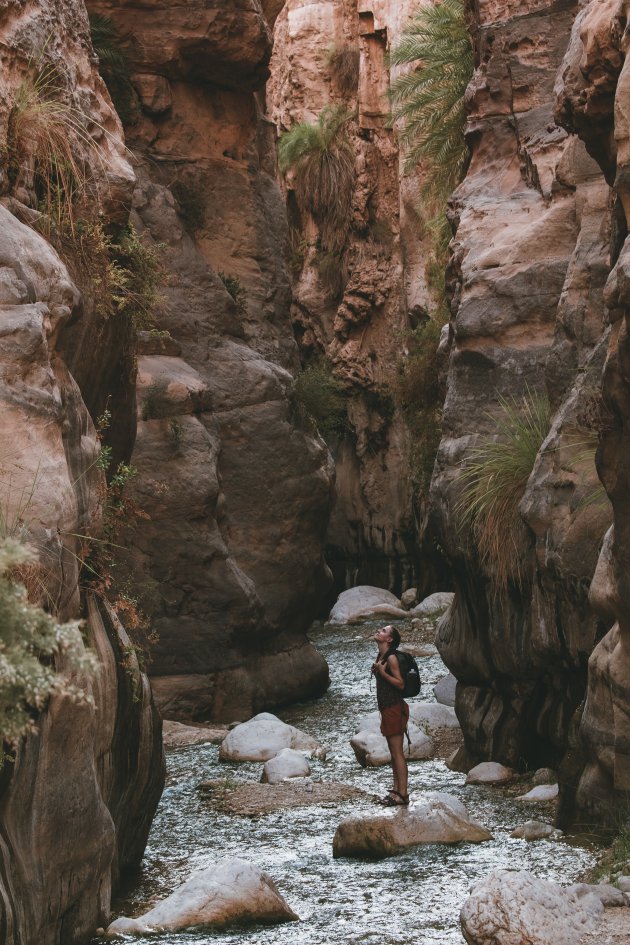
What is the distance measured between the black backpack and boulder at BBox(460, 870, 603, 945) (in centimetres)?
303

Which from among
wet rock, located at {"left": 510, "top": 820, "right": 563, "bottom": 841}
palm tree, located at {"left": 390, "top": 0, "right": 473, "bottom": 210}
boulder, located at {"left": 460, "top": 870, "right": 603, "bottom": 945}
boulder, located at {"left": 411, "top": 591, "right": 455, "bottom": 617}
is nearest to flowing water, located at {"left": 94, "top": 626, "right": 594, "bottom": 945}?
wet rock, located at {"left": 510, "top": 820, "right": 563, "bottom": 841}

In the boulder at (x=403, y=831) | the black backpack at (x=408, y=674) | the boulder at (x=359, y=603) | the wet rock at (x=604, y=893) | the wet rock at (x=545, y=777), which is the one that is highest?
the black backpack at (x=408, y=674)

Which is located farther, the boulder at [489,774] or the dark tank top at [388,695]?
the boulder at [489,774]

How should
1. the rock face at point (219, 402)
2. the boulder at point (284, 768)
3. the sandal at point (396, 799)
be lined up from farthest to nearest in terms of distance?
1. the rock face at point (219, 402)
2. the boulder at point (284, 768)
3. the sandal at point (396, 799)

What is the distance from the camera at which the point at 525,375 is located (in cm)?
1188

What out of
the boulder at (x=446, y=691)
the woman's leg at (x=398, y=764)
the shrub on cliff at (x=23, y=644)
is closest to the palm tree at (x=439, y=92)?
the boulder at (x=446, y=691)

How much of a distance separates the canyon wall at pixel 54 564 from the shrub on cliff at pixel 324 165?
2234 centimetres

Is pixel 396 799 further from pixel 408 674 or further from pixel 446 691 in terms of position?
pixel 446 691

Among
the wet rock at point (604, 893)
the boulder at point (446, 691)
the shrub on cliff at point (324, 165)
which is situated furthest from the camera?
the shrub on cliff at point (324, 165)

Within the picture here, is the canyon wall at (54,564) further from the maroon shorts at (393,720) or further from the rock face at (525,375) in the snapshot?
the rock face at (525,375)

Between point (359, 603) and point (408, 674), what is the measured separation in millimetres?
15429

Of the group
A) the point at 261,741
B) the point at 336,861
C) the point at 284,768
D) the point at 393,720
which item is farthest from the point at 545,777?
the point at 261,741

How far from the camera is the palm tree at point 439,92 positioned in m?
18.7

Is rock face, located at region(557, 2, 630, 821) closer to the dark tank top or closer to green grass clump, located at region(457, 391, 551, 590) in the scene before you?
the dark tank top
